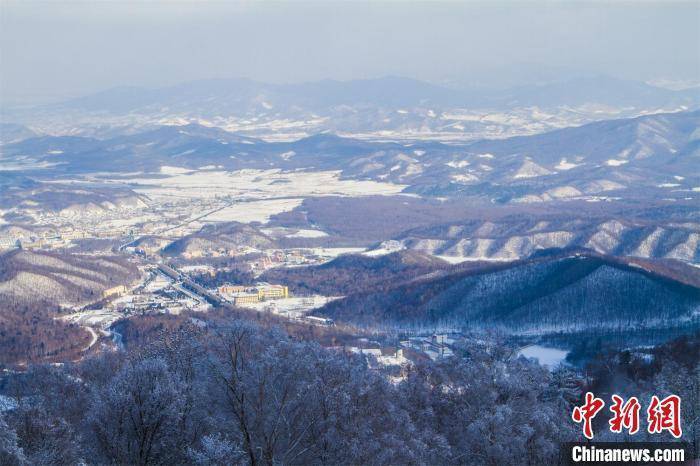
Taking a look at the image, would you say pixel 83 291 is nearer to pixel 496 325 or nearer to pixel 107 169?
pixel 496 325

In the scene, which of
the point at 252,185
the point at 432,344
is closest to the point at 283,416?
the point at 432,344

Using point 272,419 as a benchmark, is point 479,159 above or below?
below

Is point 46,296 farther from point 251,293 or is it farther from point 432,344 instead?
point 432,344

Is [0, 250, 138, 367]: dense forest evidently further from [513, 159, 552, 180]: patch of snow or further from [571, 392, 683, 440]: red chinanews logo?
[513, 159, 552, 180]: patch of snow

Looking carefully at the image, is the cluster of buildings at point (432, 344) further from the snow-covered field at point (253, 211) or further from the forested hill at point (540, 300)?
the snow-covered field at point (253, 211)

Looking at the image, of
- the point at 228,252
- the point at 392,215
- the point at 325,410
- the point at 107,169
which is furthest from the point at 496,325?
the point at 107,169

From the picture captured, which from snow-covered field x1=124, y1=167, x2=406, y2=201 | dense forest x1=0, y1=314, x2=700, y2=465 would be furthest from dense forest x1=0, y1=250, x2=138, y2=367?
snow-covered field x1=124, y1=167, x2=406, y2=201
